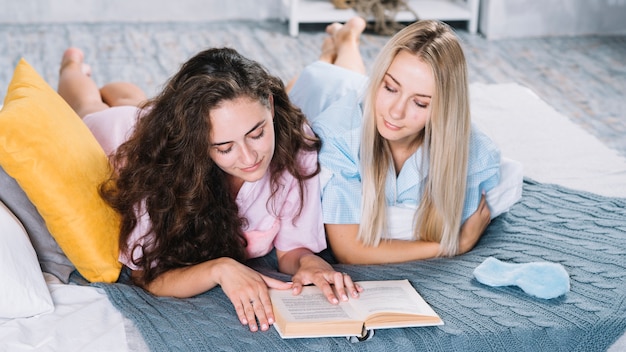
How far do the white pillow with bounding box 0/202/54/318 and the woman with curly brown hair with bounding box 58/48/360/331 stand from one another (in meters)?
0.20

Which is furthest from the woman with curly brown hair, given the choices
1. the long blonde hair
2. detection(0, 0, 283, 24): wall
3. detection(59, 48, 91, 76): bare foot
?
detection(0, 0, 283, 24): wall

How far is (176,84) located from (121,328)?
1.68ft

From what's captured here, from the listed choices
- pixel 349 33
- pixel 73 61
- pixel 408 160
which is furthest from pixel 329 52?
pixel 408 160

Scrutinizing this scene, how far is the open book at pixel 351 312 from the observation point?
1688 mm

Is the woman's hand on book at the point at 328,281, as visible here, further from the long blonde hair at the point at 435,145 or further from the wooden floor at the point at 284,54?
the wooden floor at the point at 284,54

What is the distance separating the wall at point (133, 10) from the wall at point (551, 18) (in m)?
1.13

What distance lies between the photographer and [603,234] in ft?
7.06

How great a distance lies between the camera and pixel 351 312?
1744 mm

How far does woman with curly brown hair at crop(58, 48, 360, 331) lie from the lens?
181 centimetres

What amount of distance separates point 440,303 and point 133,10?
3285mm

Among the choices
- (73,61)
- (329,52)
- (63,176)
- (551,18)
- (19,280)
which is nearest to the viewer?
(19,280)

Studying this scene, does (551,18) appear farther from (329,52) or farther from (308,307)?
(308,307)

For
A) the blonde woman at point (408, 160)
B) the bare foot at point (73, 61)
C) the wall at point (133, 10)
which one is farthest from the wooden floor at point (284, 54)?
the blonde woman at point (408, 160)

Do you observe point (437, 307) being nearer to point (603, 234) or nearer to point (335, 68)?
point (603, 234)
